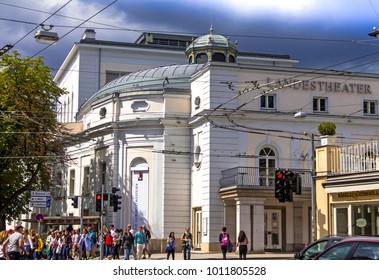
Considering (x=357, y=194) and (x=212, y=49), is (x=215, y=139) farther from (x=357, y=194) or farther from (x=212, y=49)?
(x=357, y=194)

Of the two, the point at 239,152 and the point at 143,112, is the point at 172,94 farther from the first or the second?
the point at 239,152

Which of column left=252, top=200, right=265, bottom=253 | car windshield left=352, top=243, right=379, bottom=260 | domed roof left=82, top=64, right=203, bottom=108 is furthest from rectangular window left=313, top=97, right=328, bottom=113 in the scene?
car windshield left=352, top=243, right=379, bottom=260

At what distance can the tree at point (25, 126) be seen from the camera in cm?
3966

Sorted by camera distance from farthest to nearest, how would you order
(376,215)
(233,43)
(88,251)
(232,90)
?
(233,43)
(232,90)
(88,251)
(376,215)

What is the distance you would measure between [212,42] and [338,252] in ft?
131

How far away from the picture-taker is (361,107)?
4353 cm

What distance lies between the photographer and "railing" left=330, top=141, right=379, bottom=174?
27766 mm

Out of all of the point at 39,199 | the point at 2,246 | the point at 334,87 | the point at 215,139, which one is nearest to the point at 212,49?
the point at 334,87

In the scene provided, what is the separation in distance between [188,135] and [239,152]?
15.5ft

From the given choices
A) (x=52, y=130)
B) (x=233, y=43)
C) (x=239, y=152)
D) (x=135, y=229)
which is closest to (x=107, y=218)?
(x=135, y=229)

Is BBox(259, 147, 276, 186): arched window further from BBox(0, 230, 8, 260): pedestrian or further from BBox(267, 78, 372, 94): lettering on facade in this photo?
BBox(0, 230, 8, 260): pedestrian

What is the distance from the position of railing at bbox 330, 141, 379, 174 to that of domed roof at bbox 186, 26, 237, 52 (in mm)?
21790

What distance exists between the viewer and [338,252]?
38.3 ft

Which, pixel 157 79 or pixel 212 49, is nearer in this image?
pixel 157 79
